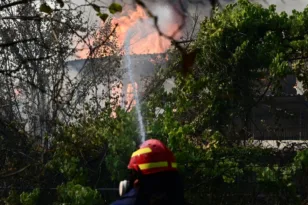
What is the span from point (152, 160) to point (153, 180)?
0.32 ft

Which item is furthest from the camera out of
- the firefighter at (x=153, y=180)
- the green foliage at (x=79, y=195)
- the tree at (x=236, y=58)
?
the tree at (x=236, y=58)

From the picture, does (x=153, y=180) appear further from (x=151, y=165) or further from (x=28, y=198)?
(x=28, y=198)

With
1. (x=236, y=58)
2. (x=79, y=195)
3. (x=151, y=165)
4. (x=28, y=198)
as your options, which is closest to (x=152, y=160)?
(x=151, y=165)

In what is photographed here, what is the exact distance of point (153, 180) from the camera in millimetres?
3000

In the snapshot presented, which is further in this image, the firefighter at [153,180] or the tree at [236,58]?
the tree at [236,58]

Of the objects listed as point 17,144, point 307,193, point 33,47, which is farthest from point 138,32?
point 307,193

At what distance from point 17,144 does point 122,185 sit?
320 inches

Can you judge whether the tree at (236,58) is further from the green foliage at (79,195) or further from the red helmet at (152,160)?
the red helmet at (152,160)

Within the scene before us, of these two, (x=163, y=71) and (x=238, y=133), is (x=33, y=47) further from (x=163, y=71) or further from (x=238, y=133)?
(x=238, y=133)

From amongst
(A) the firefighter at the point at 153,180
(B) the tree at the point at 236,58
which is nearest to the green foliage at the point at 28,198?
(B) the tree at the point at 236,58

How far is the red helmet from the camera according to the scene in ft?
9.91

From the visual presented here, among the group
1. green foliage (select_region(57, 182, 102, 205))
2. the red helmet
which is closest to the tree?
green foliage (select_region(57, 182, 102, 205))

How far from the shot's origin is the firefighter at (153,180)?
117 inches

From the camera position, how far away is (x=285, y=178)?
829cm
